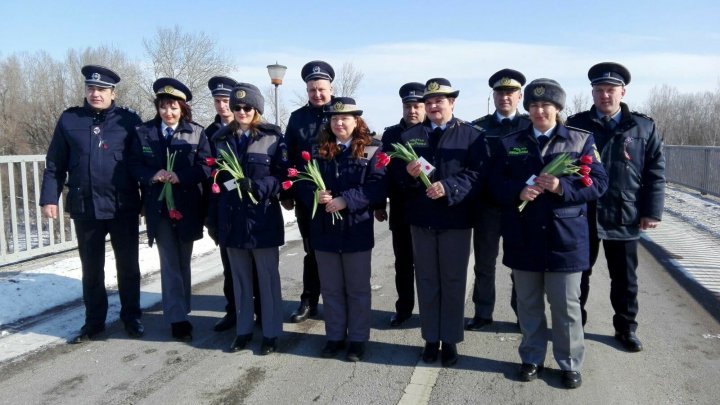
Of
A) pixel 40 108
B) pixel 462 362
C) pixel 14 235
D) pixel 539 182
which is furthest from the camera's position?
pixel 40 108

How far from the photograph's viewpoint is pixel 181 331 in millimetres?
4996

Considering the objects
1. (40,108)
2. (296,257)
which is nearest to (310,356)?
(296,257)

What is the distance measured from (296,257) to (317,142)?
436cm

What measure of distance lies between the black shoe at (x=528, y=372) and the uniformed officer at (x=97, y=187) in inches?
137

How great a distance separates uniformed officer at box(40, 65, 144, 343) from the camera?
4.93m

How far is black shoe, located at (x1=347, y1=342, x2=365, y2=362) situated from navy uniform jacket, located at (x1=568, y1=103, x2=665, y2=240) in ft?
7.48

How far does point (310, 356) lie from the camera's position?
4590 mm

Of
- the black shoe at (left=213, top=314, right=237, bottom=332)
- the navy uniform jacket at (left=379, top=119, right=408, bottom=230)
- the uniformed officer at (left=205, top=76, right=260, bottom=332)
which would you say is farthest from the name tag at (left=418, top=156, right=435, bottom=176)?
the black shoe at (left=213, top=314, right=237, bottom=332)

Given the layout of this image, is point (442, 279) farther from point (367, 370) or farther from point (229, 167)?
point (229, 167)

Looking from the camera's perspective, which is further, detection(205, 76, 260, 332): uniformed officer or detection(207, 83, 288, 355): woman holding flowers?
detection(205, 76, 260, 332): uniformed officer

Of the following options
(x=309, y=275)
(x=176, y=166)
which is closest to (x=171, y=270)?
(x=176, y=166)

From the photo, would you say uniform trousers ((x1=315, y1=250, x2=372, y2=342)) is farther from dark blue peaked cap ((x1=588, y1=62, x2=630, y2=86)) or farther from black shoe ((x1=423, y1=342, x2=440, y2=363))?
dark blue peaked cap ((x1=588, y1=62, x2=630, y2=86))

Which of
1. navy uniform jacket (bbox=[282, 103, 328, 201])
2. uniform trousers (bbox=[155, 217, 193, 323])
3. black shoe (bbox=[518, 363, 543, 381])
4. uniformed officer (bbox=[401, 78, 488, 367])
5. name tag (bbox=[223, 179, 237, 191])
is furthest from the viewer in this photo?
navy uniform jacket (bbox=[282, 103, 328, 201])

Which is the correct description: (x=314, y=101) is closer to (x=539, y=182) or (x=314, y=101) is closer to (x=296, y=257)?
(x=539, y=182)
